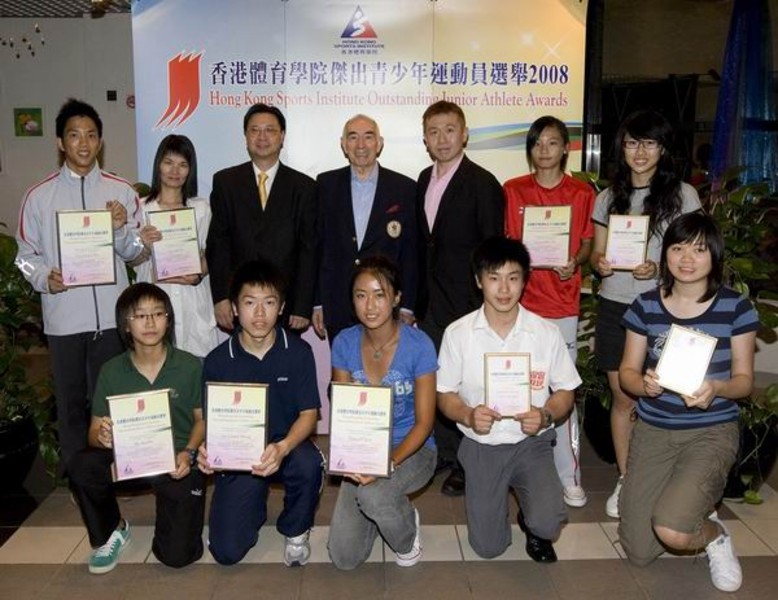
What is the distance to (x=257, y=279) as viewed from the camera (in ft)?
10.0

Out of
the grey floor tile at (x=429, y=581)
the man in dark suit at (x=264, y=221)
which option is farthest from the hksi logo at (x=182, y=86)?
the grey floor tile at (x=429, y=581)

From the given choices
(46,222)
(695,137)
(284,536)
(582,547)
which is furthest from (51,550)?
(695,137)

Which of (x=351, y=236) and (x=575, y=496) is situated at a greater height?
(x=351, y=236)

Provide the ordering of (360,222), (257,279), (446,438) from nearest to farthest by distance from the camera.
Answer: (257,279) → (360,222) → (446,438)

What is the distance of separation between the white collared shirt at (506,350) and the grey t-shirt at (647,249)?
491 millimetres

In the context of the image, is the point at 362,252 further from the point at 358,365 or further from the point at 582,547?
the point at 582,547

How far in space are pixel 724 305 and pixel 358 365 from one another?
1399 millimetres

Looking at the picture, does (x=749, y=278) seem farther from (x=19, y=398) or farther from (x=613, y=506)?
(x=19, y=398)

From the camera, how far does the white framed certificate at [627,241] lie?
3.33 m

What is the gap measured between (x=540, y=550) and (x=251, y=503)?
3.81 feet

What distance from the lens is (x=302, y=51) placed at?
4465 mm

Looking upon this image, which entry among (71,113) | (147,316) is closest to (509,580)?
(147,316)

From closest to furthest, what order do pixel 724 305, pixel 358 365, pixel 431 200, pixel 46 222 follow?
1. pixel 724 305
2. pixel 358 365
3. pixel 46 222
4. pixel 431 200

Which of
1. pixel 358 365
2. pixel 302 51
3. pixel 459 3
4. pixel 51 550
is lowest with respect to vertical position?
pixel 51 550
